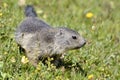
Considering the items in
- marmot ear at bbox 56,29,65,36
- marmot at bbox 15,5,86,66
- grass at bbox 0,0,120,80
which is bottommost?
grass at bbox 0,0,120,80

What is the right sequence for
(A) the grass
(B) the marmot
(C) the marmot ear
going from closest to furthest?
1. (A) the grass
2. (B) the marmot
3. (C) the marmot ear

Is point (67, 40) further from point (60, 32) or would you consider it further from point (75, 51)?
point (75, 51)

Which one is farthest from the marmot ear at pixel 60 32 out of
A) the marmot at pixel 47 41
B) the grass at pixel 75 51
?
the grass at pixel 75 51

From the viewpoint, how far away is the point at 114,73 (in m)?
8.41

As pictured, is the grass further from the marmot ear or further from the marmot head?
the marmot ear

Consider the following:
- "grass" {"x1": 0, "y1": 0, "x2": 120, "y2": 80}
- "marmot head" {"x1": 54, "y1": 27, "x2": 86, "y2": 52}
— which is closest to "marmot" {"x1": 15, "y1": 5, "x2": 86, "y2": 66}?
"marmot head" {"x1": 54, "y1": 27, "x2": 86, "y2": 52}

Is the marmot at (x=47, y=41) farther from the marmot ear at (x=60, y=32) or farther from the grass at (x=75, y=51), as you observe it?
the grass at (x=75, y=51)

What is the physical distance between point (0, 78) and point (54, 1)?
609 cm

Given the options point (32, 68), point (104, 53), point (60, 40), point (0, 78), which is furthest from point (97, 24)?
point (0, 78)

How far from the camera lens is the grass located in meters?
7.09

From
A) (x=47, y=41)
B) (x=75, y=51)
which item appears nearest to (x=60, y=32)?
(x=47, y=41)

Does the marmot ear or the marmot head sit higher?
the marmot ear

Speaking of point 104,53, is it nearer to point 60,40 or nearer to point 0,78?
point 60,40

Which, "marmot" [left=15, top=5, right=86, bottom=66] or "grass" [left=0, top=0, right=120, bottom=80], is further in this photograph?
"marmot" [left=15, top=5, right=86, bottom=66]
